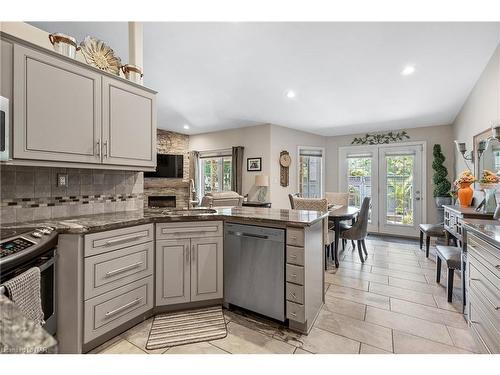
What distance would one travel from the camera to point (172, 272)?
2.15m

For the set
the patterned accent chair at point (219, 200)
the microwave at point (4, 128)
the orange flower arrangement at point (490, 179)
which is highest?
the microwave at point (4, 128)

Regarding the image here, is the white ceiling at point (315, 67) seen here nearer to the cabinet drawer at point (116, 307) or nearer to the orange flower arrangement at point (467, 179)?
the orange flower arrangement at point (467, 179)

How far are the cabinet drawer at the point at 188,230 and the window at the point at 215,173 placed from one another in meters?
4.47

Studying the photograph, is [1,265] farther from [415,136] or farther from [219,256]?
[415,136]

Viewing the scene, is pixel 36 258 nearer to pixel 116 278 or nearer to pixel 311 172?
pixel 116 278

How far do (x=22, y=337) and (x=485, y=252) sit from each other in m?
2.23

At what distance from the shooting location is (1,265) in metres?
1.14

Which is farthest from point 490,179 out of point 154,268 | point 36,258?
point 36,258

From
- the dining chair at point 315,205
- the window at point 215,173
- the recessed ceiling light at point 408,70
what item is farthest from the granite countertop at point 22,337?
the window at point 215,173

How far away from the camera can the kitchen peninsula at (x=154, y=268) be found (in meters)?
1.64

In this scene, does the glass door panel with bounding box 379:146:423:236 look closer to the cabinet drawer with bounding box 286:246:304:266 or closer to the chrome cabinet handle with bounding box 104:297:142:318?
the cabinet drawer with bounding box 286:246:304:266

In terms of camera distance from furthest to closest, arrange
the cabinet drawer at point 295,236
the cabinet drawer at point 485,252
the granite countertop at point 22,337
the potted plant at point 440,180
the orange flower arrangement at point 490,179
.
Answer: the potted plant at point 440,180, the orange flower arrangement at point 490,179, the cabinet drawer at point 295,236, the cabinet drawer at point 485,252, the granite countertop at point 22,337

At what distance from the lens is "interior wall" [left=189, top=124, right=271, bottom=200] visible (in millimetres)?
5742

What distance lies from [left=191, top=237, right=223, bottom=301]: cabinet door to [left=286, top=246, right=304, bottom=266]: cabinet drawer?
659 millimetres
